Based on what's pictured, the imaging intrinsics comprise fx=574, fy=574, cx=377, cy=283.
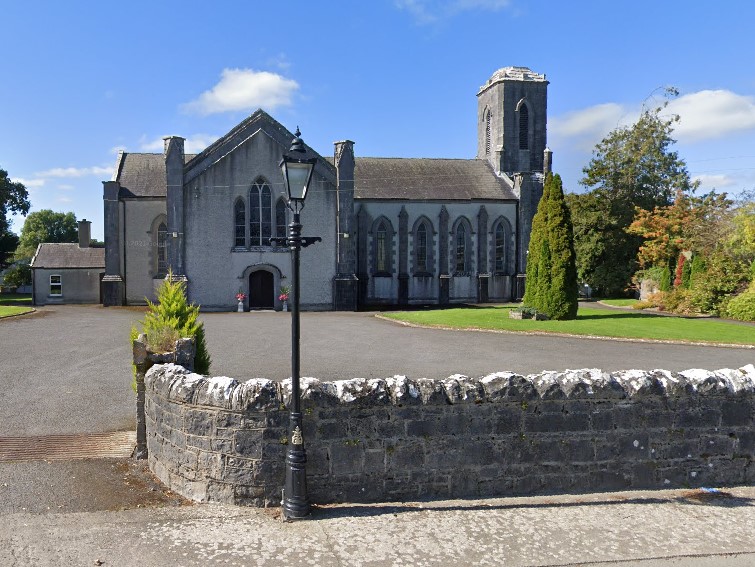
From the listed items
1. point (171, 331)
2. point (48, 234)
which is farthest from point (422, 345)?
point (48, 234)

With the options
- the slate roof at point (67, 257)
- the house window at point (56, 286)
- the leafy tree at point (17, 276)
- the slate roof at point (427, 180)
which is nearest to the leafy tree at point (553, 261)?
the slate roof at point (427, 180)

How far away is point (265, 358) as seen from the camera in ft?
53.5

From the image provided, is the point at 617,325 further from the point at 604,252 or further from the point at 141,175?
the point at 141,175

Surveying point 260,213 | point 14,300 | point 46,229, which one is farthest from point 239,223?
point 46,229

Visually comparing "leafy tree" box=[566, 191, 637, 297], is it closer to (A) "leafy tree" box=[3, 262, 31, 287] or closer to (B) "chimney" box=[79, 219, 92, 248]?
(B) "chimney" box=[79, 219, 92, 248]

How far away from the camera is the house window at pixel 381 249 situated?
4019 centimetres

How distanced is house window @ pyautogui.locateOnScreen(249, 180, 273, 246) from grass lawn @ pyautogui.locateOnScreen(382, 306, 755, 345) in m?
9.98

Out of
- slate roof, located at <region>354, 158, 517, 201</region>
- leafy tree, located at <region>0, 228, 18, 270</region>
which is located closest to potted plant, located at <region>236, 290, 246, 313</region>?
slate roof, located at <region>354, 158, 517, 201</region>

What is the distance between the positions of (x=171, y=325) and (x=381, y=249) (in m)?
31.8

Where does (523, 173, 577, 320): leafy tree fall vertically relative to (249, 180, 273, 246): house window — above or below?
below

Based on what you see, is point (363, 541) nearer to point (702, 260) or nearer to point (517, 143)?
point (702, 260)

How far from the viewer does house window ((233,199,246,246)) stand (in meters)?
34.2

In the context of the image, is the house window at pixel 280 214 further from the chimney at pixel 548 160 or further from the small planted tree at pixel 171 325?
the small planted tree at pixel 171 325

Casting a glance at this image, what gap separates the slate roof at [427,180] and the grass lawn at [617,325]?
13.7 meters
